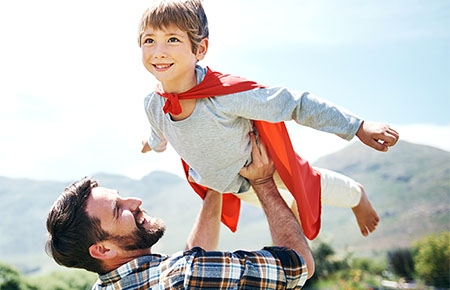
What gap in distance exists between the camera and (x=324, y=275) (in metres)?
10.5

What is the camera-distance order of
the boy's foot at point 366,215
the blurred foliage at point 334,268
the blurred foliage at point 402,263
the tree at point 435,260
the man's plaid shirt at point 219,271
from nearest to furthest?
the man's plaid shirt at point 219,271 → the boy's foot at point 366,215 → the tree at point 435,260 → the blurred foliage at point 402,263 → the blurred foliage at point 334,268

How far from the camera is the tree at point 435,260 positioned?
9.03 metres

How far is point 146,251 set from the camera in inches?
73.8

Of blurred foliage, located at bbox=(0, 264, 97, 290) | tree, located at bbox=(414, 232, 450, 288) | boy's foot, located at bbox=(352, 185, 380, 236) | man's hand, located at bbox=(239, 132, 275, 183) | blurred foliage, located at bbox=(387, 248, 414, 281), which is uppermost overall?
man's hand, located at bbox=(239, 132, 275, 183)

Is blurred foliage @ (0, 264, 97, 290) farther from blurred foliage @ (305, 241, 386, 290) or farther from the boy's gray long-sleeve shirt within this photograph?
blurred foliage @ (305, 241, 386, 290)

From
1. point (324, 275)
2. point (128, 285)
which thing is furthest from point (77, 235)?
point (324, 275)

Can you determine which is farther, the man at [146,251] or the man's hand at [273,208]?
the man's hand at [273,208]

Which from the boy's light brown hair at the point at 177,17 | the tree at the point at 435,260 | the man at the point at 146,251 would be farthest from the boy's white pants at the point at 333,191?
the tree at the point at 435,260

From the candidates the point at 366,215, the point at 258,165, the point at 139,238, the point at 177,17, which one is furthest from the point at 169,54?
the point at 366,215

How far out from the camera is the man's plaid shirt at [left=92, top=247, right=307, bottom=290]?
1.65 m

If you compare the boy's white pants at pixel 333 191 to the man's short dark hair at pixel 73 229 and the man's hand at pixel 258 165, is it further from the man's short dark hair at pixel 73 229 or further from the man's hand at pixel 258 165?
the man's short dark hair at pixel 73 229

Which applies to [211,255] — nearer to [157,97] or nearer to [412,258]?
[157,97]

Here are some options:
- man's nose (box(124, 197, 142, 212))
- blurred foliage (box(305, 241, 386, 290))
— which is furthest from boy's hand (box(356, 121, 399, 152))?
blurred foliage (box(305, 241, 386, 290))

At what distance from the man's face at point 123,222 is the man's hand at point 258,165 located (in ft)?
1.46
